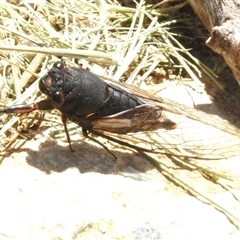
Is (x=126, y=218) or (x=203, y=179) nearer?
(x=126, y=218)

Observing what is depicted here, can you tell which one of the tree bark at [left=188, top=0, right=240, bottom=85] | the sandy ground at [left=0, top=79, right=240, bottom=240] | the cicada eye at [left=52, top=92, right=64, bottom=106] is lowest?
the sandy ground at [left=0, top=79, right=240, bottom=240]

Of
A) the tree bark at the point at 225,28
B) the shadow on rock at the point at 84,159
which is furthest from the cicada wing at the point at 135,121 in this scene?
the tree bark at the point at 225,28

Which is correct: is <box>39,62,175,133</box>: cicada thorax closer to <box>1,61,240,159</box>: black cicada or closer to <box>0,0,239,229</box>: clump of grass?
<box>1,61,240,159</box>: black cicada

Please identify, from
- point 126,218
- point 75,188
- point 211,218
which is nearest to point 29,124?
point 75,188

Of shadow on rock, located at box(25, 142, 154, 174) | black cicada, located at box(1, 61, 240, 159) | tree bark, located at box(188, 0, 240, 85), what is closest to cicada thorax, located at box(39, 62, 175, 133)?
black cicada, located at box(1, 61, 240, 159)

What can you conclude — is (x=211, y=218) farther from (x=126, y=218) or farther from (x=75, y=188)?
(x=75, y=188)
